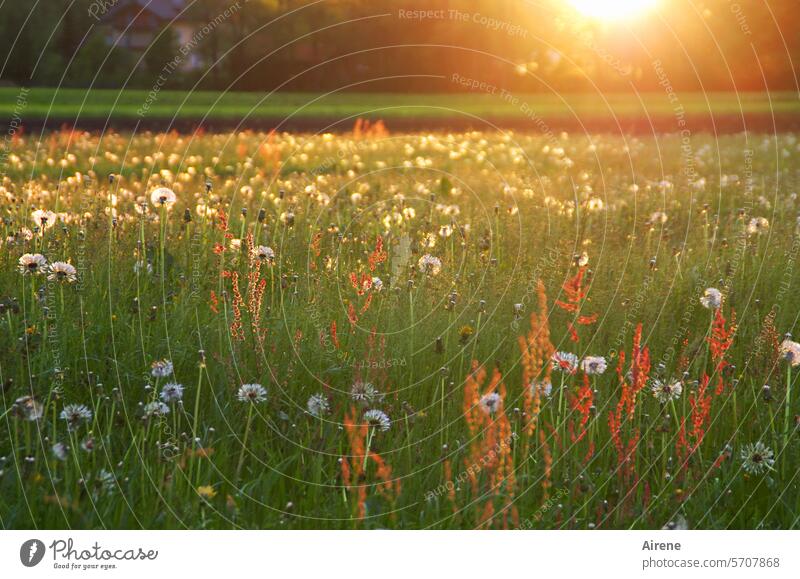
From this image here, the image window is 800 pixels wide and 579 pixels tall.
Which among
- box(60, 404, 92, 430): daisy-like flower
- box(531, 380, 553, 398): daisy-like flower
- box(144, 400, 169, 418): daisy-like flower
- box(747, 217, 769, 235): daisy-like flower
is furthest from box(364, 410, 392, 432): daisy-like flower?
box(747, 217, 769, 235): daisy-like flower

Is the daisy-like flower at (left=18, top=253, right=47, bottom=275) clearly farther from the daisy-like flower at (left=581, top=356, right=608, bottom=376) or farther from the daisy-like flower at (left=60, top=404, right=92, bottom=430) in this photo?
the daisy-like flower at (left=581, top=356, right=608, bottom=376)

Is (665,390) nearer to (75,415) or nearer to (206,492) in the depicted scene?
(206,492)

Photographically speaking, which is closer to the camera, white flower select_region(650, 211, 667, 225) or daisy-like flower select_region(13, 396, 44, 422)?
daisy-like flower select_region(13, 396, 44, 422)

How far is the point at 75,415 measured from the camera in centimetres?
255

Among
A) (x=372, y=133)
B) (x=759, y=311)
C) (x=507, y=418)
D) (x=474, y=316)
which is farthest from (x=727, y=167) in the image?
(x=507, y=418)

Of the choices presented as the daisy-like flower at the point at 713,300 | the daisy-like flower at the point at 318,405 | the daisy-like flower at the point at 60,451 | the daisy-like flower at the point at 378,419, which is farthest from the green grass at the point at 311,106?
the daisy-like flower at the point at 60,451

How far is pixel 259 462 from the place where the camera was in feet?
8.50

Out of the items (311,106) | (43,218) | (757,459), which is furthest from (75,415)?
(311,106)

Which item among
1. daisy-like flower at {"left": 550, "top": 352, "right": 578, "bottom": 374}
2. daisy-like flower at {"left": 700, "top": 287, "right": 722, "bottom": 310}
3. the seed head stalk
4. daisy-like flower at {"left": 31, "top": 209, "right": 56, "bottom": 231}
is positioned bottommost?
the seed head stalk

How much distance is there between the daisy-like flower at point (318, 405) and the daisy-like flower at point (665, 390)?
1.07 metres

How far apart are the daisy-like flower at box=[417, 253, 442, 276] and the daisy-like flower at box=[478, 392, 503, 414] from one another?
1081 millimetres

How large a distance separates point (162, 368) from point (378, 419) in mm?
678

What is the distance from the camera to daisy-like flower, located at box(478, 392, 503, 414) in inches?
101
